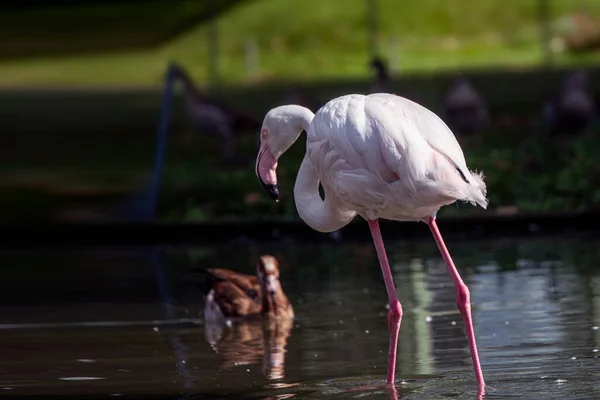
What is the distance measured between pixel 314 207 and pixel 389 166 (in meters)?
1.00

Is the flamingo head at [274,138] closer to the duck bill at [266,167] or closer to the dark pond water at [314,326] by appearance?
the duck bill at [266,167]

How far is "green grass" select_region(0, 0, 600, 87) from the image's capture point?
30.6 meters

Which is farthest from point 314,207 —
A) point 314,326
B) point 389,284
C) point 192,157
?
point 192,157

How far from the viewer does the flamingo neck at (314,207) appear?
899 centimetres

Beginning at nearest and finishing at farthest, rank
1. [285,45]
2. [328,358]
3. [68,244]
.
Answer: [328,358]
[68,244]
[285,45]

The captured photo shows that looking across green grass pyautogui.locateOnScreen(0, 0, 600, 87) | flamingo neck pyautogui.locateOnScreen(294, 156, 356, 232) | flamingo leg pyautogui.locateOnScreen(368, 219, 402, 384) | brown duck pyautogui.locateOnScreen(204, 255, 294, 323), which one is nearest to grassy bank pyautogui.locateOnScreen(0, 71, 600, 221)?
green grass pyautogui.locateOnScreen(0, 0, 600, 87)

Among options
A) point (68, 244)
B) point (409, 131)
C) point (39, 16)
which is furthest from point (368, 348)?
point (39, 16)

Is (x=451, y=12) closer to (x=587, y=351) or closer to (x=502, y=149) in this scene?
(x=502, y=149)

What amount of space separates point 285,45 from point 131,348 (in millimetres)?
22326

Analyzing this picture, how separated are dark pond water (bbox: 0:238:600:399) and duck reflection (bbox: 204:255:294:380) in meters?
0.05

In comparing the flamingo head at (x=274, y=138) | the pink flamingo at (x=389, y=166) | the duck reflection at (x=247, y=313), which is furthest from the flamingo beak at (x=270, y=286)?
the pink flamingo at (x=389, y=166)

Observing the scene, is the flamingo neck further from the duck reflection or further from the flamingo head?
the duck reflection

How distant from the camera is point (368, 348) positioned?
381 inches

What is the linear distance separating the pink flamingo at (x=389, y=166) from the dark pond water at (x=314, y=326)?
476 mm
